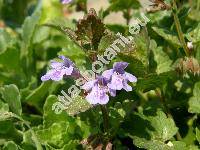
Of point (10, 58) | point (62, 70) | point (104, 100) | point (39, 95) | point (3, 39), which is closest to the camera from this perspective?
point (104, 100)

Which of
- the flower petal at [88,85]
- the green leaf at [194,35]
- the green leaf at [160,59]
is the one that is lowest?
the green leaf at [160,59]

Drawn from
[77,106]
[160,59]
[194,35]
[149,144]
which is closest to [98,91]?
[77,106]

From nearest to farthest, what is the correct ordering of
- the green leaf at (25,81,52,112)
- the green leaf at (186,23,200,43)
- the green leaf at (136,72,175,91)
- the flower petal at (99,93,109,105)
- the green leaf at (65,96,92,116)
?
the flower petal at (99,93,109,105), the green leaf at (65,96,92,116), the green leaf at (136,72,175,91), the green leaf at (186,23,200,43), the green leaf at (25,81,52,112)

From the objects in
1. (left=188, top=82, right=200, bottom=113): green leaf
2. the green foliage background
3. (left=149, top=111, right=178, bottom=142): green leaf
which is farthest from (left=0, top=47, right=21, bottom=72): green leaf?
(left=188, top=82, right=200, bottom=113): green leaf

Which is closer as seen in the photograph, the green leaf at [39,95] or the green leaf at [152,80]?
the green leaf at [152,80]

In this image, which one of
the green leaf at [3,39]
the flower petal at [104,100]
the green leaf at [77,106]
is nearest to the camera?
the flower petal at [104,100]

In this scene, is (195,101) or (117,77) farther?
(195,101)

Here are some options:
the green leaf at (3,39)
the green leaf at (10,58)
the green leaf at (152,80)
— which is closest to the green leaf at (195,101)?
the green leaf at (152,80)

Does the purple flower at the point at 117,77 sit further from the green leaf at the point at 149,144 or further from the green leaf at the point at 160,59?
the green leaf at the point at 160,59

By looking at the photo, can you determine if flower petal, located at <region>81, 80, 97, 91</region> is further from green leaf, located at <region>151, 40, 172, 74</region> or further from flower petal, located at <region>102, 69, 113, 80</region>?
green leaf, located at <region>151, 40, 172, 74</region>

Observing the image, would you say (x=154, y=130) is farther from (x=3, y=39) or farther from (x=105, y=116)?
(x=3, y=39)
